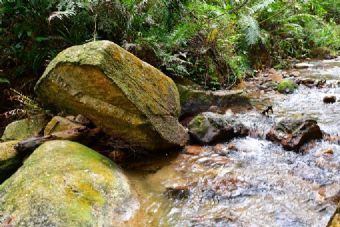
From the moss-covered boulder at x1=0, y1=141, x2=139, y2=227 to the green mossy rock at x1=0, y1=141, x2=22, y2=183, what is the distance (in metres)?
0.33

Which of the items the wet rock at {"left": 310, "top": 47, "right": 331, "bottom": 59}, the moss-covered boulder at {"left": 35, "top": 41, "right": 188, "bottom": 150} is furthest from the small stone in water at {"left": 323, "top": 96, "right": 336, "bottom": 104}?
the wet rock at {"left": 310, "top": 47, "right": 331, "bottom": 59}

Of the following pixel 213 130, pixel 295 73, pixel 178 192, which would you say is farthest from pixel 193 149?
pixel 295 73

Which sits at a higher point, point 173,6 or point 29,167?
point 173,6

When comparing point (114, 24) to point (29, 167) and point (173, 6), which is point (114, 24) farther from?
point (29, 167)

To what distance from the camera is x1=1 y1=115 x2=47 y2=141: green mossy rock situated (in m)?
4.01

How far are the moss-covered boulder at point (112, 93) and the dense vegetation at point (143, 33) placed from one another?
123 cm

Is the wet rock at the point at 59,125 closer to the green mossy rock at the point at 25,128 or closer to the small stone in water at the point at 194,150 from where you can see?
the green mossy rock at the point at 25,128

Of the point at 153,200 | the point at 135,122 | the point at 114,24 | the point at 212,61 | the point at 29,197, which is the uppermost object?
the point at 114,24

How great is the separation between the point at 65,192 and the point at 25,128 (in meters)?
1.76

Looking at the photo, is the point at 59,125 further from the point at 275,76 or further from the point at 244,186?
the point at 275,76

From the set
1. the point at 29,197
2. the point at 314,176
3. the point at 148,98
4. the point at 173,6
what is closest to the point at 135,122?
the point at 148,98

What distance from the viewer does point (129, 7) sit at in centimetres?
557

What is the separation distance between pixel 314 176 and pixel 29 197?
2.36 m

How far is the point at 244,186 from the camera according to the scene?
3078 millimetres
